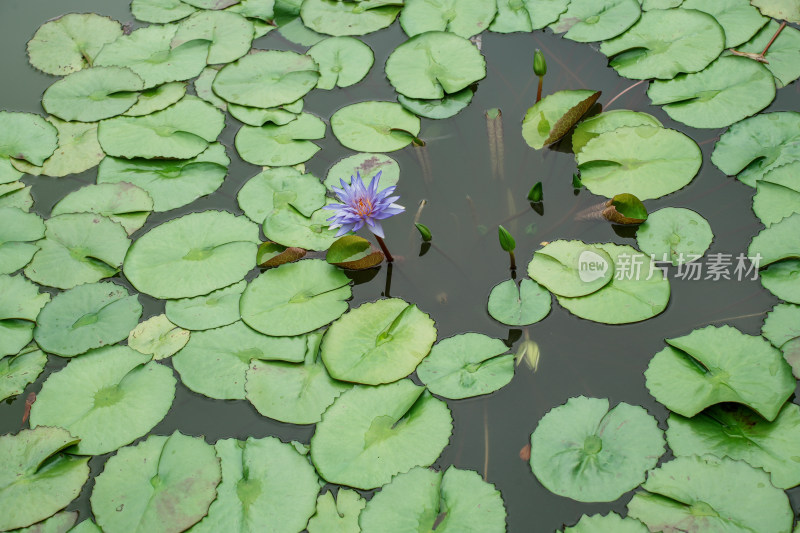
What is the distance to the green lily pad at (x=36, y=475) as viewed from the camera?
255 centimetres

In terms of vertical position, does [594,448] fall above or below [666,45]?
below

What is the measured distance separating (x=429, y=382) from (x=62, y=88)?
122 inches

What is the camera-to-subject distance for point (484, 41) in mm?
4250

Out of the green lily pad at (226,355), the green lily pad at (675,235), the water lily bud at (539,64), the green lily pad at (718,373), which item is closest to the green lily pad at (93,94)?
the green lily pad at (226,355)

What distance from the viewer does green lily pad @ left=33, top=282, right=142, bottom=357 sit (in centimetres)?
303

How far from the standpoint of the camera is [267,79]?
4098 millimetres

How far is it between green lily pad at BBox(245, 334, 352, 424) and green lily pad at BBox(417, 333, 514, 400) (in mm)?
369

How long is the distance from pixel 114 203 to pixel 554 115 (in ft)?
8.04

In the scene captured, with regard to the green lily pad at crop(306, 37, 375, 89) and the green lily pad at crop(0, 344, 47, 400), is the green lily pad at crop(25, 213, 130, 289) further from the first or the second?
the green lily pad at crop(306, 37, 375, 89)

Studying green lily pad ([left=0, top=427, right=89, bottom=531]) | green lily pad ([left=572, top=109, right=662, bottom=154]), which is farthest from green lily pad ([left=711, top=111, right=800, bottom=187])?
green lily pad ([left=0, top=427, right=89, bottom=531])

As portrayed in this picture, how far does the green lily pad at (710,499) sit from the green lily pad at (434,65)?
2396mm

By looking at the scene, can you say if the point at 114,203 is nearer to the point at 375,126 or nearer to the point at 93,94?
the point at 93,94

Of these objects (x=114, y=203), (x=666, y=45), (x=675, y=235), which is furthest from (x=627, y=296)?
(x=114, y=203)

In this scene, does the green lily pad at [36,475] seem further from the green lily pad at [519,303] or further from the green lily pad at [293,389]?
the green lily pad at [519,303]
